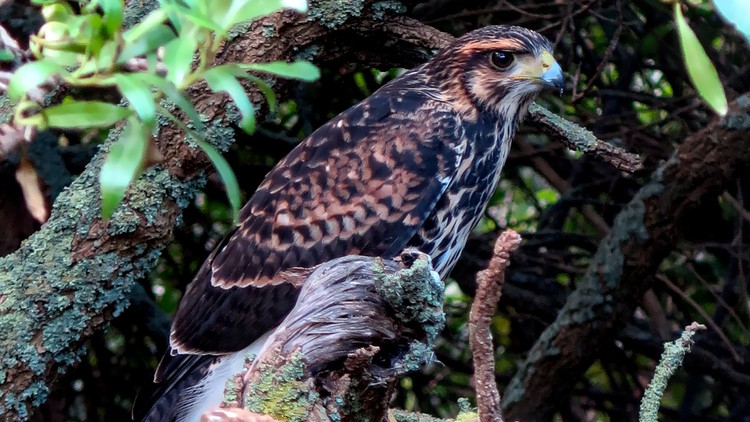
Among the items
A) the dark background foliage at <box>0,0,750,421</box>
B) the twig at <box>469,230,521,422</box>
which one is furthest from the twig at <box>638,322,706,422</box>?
the dark background foliage at <box>0,0,750,421</box>

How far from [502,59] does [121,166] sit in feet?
6.41

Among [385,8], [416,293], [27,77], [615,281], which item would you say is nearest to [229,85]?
[27,77]

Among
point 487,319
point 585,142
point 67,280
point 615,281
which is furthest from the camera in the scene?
point 615,281

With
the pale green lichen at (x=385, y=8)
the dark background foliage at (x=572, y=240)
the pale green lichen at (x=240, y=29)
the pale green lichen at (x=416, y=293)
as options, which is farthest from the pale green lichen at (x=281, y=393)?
the dark background foliage at (x=572, y=240)

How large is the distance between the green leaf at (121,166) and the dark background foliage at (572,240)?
2294 millimetres

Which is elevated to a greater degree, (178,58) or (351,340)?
(178,58)

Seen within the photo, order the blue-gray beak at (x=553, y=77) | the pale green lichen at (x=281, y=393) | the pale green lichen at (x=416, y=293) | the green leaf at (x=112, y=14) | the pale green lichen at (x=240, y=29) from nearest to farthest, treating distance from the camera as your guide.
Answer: the green leaf at (x=112, y=14) → the pale green lichen at (x=281, y=393) → the pale green lichen at (x=416, y=293) → the pale green lichen at (x=240, y=29) → the blue-gray beak at (x=553, y=77)

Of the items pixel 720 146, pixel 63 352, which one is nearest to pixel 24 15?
pixel 63 352

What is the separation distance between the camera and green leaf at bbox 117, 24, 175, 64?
1.07m

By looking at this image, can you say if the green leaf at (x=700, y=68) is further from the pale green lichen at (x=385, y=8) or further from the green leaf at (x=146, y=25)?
the pale green lichen at (x=385, y=8)

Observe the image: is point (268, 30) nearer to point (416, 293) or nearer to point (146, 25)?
point (416, 293)

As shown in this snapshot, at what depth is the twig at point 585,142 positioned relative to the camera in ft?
7.84

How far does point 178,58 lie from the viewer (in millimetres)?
988

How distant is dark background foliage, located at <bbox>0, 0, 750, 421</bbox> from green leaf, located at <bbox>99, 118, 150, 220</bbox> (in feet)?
7.53
